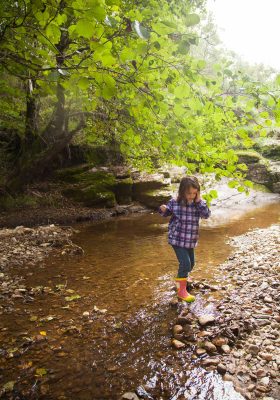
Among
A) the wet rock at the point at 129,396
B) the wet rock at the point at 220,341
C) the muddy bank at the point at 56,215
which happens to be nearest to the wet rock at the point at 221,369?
the wet rock at the point at 220,341

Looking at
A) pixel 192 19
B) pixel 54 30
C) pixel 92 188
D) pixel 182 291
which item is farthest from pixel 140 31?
pixel 92 188

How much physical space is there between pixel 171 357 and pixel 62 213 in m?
12.1

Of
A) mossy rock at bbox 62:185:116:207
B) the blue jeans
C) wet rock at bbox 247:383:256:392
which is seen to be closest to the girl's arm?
the blue jeans

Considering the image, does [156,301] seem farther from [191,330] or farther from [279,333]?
[279,333]

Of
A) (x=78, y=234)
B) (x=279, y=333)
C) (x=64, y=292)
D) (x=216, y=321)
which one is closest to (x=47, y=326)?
(x=64, y=292)

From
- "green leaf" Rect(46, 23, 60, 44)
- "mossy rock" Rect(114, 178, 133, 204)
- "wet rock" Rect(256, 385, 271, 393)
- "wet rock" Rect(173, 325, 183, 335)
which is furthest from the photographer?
"mossy rock" Rect(114, 178, 133, 204)

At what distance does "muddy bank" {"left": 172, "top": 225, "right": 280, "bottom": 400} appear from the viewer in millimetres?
3303

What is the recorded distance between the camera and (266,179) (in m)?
26.3

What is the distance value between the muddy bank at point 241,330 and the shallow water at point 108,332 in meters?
0.19

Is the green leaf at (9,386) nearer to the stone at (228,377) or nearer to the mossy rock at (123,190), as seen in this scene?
the stone at (228,377)

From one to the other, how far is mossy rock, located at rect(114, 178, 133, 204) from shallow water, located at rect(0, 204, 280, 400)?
393 inches

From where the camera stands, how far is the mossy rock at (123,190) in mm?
18469

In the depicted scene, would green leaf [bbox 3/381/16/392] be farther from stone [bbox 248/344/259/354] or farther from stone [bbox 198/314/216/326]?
stone [bbox 248/344/259/354]

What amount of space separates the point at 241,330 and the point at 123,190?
14925mm
